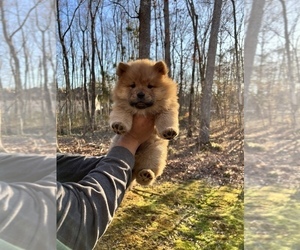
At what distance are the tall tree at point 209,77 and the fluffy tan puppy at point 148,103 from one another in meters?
0.12

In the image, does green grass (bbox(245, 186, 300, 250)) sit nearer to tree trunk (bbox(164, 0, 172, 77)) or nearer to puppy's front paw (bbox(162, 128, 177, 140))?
puppy's front paw (bbox(162, 128, 177, 140))

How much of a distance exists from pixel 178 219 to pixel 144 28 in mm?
729

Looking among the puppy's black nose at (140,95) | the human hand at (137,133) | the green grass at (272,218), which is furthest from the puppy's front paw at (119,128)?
the green grass at (272,218)

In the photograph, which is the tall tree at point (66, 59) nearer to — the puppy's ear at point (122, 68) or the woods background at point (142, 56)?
the woods background at point (142, 56)

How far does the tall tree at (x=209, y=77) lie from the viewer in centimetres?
115

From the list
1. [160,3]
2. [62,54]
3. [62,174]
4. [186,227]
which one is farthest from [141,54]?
[186,227]

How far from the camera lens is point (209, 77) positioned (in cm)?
116

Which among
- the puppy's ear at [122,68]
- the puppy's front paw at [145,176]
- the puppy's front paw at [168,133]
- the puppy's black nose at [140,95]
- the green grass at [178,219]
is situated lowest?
the green grass at [178,219]

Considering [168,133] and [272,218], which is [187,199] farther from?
[272,218]

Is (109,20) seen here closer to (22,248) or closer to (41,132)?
(41,132)

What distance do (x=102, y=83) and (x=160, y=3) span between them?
1.26 feet

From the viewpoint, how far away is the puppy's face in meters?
1.07

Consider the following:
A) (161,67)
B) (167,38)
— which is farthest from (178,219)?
(167,38)

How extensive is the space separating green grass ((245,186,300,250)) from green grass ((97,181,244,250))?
0.51 metres
